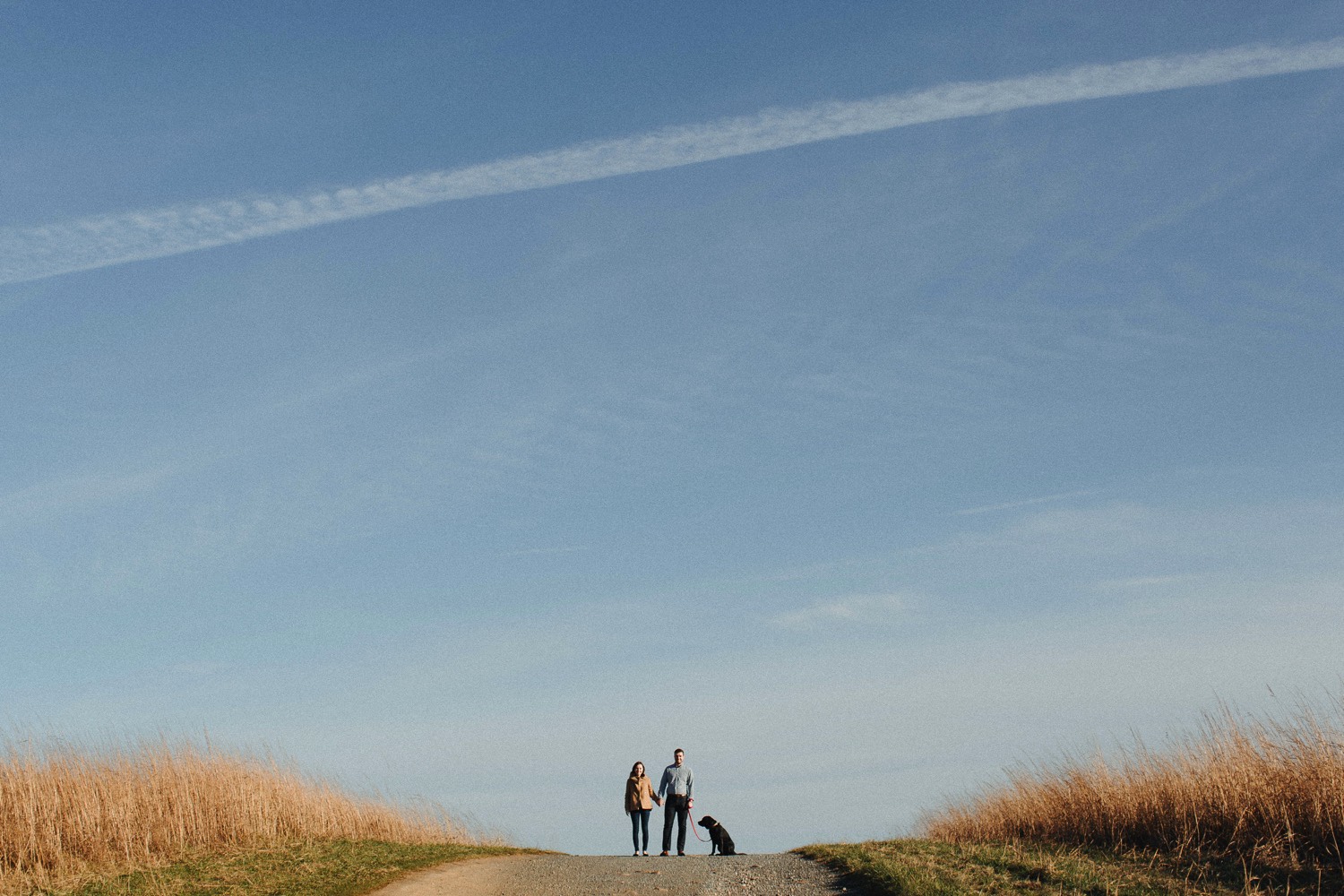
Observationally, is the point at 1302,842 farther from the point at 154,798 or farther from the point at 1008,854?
the point at 154,798

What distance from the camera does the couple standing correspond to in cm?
2008

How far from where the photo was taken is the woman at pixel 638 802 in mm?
20062

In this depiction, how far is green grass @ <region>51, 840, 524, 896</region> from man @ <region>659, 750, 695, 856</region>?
161 inches

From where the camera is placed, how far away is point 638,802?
20078 mm

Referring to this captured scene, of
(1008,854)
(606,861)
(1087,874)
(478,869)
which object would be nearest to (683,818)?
(606,861)

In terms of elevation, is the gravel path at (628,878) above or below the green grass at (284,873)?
below

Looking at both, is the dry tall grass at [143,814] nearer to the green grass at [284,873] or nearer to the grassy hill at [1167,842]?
the green grass at [284,873]

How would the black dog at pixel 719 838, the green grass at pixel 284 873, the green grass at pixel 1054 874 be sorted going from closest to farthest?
the green grass at pixel 1054 874 < the green grass at pixel 284 873 < the black dog at pixel 719 838

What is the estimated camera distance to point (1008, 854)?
1541cm

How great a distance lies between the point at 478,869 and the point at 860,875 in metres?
6.05

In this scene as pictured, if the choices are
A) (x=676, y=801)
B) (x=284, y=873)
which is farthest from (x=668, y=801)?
(x=284, y=873)

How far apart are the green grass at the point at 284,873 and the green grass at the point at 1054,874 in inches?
263

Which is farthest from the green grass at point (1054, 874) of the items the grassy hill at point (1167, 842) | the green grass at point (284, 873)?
the green grass at point (284, 873)

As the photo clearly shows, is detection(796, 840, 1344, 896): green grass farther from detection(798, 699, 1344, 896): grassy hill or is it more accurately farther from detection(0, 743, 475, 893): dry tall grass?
detection(0, 743, 475, 893): dry tall grass
